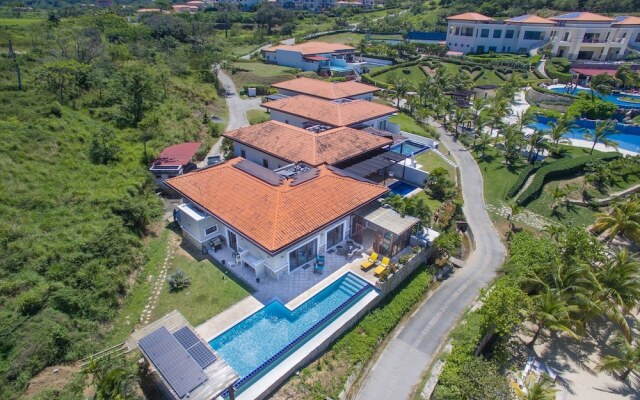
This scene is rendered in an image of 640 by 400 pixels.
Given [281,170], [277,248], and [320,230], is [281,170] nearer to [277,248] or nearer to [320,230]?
[320,230]

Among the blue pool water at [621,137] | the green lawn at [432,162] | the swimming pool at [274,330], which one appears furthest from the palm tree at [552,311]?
the blue pool water at [621,137]

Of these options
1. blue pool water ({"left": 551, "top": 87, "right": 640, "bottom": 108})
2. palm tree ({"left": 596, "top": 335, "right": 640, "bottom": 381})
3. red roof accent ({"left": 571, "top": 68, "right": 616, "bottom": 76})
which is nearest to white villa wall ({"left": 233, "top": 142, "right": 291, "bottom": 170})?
palm tree ({"left": 596, "top": 335, "right": 640, "bottom": 381})

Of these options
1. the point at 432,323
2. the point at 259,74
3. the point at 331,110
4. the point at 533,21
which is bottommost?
the point at 432,323

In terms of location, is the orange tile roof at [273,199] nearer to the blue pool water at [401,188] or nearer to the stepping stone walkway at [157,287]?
the stepping stone walkway at [157,287]

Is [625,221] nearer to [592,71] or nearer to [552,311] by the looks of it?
[552,311]

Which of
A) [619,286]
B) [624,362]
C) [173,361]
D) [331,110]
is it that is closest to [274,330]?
[173,361]

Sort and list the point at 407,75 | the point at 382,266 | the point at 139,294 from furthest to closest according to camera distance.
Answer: the point at 407,75, the point at 382,266, the point at 139,294

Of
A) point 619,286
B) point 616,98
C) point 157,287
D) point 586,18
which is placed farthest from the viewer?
point 586,18
